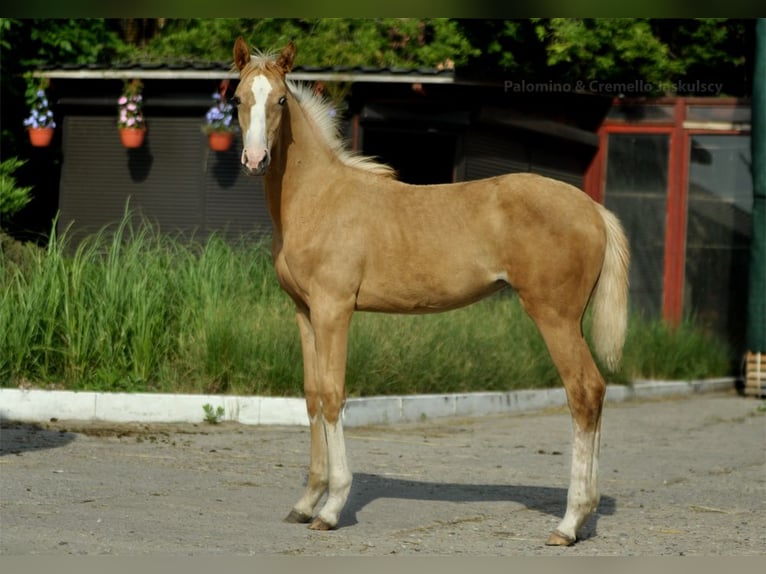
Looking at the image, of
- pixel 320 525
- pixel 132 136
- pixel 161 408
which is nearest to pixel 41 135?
pixel 132 136

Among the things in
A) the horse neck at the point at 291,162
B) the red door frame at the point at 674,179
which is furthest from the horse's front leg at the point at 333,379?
the red door frame at the point at 674,179

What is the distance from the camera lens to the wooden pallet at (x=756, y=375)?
669 inches

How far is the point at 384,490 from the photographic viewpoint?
26.6 ft

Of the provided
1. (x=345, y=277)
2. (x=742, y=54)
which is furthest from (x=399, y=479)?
(x=742, y=54)

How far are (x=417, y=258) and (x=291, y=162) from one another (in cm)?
94

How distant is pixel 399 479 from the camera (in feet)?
28.2

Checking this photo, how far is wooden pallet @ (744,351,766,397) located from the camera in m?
17.0

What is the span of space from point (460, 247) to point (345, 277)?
2.14 feet

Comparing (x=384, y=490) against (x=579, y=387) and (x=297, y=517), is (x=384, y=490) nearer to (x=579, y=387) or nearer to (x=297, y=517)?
(x=297, y=517)

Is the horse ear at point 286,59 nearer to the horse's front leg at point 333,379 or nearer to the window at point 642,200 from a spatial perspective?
the horse's front leg at point 333,379

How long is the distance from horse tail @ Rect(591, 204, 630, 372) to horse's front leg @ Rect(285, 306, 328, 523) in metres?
1.60

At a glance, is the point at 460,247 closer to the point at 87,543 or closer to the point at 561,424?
the point at 87,543

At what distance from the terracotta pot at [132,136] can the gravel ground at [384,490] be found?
724 cm

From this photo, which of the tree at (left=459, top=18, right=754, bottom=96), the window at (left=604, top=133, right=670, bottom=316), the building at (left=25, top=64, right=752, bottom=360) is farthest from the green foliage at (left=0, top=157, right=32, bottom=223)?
the window at (left=604, top=133, right=670, bottom=316)
